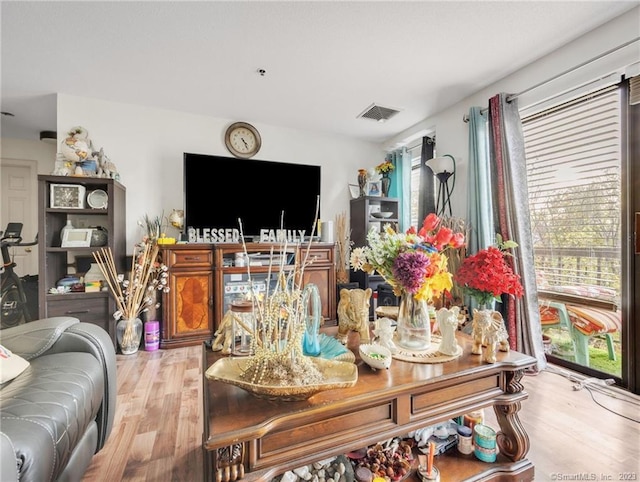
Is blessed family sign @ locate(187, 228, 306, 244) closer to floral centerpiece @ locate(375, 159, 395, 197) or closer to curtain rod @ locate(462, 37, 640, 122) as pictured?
floral centerpiece @ locate(375, 159, 395, 197)

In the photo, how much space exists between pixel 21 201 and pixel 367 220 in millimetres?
4189

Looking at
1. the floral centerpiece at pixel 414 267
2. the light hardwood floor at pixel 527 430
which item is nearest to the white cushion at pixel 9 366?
the light hardwood floor at pixel 527 430

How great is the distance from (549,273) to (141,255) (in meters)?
3.46

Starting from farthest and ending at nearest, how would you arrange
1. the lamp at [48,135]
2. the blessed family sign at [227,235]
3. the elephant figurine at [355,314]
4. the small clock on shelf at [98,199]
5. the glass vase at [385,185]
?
the glass vase at [385,185] < the lamp at [48,135] < the blessed family sign at [227,235] < the small clock on shelf at [98,199] < the elephant figurine at [355,314]

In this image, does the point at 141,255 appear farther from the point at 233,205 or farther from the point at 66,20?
the point at 66,20

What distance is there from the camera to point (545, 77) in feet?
6.97

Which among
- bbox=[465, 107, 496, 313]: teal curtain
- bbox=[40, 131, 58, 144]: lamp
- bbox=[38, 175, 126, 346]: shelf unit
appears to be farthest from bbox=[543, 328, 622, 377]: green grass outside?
bbox=[40, 131, 58, 144]: lamp

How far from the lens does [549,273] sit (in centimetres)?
231

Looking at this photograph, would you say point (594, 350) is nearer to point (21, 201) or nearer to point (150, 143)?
point (150, 143)

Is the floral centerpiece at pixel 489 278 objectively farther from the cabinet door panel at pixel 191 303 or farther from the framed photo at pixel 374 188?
the framed photo at pixel 374 188

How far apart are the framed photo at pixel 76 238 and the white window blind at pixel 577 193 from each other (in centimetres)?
377

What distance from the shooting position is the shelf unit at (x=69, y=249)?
236 cm

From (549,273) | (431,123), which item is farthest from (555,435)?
(431,123)

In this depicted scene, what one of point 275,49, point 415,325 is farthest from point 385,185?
point 415,325
